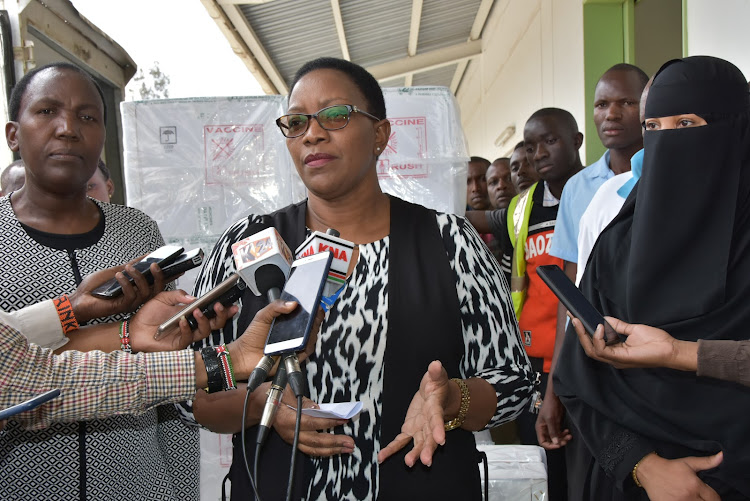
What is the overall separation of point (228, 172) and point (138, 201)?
454 mm

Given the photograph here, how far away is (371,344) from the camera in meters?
1.75

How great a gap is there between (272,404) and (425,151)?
227cm

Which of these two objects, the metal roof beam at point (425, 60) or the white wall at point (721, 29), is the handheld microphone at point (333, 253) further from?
the metal roof beam at point (425, 60)

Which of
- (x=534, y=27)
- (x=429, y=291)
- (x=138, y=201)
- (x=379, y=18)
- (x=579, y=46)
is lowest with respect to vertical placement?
(x=429, y=291)

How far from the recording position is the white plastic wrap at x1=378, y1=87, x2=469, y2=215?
10.8 ft

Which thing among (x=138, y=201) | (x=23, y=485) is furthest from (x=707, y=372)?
(x=138, y=201)

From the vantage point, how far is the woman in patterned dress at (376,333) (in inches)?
64.7

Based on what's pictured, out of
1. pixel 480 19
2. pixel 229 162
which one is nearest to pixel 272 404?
pixel 229 162

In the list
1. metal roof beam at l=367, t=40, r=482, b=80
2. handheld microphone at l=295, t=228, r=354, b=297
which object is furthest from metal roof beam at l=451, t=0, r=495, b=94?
handheld microphone at l=295, t=228, r=354, b=297

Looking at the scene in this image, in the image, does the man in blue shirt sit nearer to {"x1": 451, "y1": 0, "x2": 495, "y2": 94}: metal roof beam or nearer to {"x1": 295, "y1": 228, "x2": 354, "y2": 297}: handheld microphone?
{"x1": 295, "y1": 228, "x2": 354, "y2": 297}: handheld microphone

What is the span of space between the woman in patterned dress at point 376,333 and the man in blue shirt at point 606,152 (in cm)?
106

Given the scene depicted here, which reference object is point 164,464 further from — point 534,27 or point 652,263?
point 534,27

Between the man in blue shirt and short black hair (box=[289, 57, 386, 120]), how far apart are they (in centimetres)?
129

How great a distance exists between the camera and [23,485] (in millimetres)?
1816
